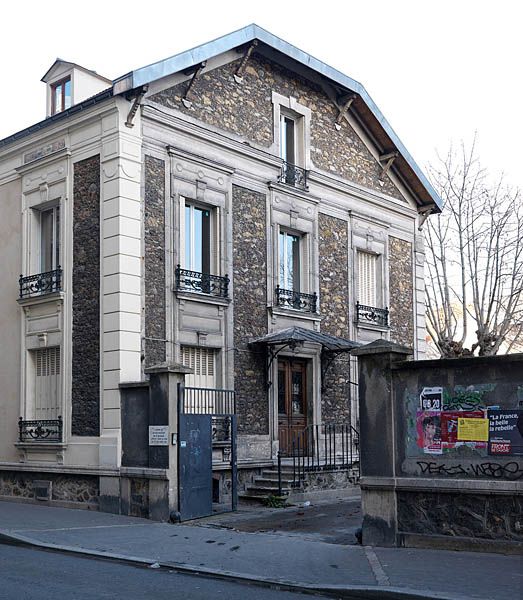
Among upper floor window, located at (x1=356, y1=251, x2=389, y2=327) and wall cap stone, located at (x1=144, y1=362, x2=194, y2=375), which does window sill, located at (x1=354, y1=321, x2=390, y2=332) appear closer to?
upper floor window, located at (x1=356, y1=251, x2=389, y2=327)

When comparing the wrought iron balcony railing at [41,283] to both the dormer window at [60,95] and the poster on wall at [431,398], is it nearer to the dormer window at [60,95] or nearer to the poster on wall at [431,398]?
the dormer window at [60,95]

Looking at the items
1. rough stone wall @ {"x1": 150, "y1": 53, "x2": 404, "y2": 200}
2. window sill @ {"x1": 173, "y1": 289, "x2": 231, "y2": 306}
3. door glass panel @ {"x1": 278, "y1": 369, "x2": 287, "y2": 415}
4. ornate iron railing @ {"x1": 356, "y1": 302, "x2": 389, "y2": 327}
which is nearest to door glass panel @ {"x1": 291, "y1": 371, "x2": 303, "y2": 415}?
door glass panel @ {"x1": 278, "y1": 369, "x2": 287, "y2": 415}

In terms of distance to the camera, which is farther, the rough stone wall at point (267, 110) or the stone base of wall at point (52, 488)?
the rough stone wall at point (267, 110)

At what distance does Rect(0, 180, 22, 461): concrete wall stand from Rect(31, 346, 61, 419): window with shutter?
18.2 inches

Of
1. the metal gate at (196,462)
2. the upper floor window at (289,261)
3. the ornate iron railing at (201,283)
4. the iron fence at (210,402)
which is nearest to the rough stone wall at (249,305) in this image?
the iron fence at (210,402)

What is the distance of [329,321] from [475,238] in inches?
411

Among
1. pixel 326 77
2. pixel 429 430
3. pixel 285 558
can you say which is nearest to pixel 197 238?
pixel 326 77

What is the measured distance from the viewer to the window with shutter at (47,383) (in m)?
17.8

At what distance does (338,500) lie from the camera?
700 inches

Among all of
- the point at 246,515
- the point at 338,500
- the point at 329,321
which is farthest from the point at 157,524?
the point at 329,321

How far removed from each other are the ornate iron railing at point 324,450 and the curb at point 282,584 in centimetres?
663

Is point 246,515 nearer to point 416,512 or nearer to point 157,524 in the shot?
point 157,524

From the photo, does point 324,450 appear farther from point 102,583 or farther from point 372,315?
point 102,583

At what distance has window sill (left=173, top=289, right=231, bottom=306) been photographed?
17.5m
